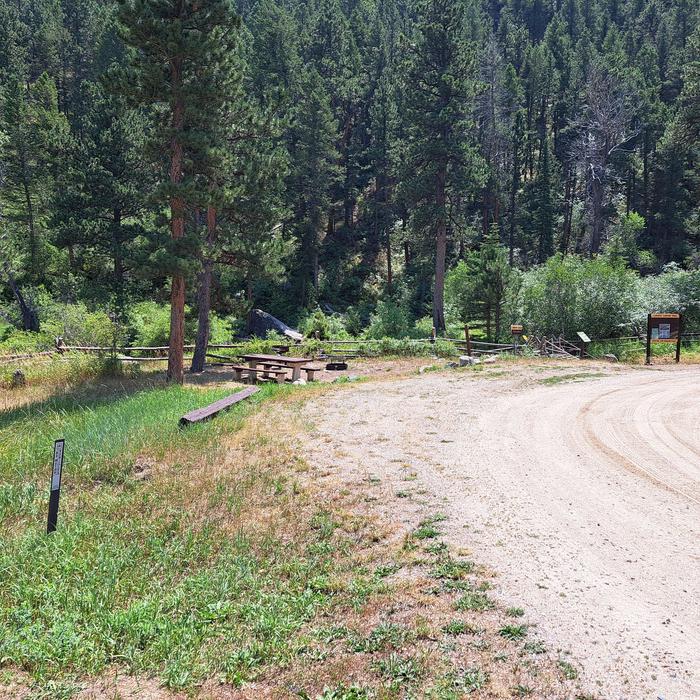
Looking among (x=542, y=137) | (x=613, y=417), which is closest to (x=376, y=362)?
(x=613, y=417)

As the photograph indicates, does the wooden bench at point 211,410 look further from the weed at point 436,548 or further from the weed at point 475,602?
the weed at point 475,602

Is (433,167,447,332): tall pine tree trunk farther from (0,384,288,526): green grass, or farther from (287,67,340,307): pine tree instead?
(0,384,288,526): green grass

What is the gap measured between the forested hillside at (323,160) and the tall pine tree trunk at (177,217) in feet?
0.33

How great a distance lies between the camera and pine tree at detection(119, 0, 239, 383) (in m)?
15.3

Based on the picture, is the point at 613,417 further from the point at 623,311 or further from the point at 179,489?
the point at 623,311

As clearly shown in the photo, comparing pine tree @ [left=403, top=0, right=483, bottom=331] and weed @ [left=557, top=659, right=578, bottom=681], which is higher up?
pine tree @ [left=403, top=0, right=483, bottom=331]

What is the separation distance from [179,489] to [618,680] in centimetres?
568

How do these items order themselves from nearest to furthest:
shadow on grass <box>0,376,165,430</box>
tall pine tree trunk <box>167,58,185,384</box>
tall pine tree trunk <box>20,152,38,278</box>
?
shadow on grass <box>0,376,165,430</box>, tall pine tree trunk <box>167,58,185,384</box>, tall pine tree trunk <box>20,152,38,278</box>

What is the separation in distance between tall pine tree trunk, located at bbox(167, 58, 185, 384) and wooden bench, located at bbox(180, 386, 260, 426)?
432 centimetres

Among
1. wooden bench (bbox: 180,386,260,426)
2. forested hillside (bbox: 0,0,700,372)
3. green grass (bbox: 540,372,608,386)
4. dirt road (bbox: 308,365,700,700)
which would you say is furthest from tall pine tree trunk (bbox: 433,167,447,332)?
wooden bench (bbox: 180,386,260,426)

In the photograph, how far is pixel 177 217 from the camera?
16.6 metres

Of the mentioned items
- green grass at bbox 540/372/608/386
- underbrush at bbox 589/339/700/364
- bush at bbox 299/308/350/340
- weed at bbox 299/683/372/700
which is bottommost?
weed at bbox 299/683/372/700

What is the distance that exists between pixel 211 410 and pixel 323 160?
35.8 meters

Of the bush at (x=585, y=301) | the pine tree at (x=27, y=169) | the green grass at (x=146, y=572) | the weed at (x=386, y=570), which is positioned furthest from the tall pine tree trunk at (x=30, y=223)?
the weed at (x=386, y=570)
